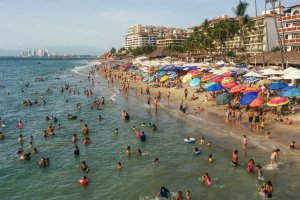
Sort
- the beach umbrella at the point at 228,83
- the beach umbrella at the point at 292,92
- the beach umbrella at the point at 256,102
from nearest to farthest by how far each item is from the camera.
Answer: the beach umbrella at the point at 292,92 < the beach umbrella at the point at 256,102 < the beach umbrella at the point at 228,83

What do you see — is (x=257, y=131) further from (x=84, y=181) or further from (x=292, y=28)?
(x=292, y=28)

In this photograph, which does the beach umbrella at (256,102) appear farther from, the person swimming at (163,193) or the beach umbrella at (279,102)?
the person swimming at (163,193)

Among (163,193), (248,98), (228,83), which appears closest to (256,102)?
(248,98)

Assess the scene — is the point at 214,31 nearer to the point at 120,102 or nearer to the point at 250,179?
the point at 120,102

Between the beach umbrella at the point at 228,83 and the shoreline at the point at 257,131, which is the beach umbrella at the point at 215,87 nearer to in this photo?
the beach umbrella at the point at 228,83

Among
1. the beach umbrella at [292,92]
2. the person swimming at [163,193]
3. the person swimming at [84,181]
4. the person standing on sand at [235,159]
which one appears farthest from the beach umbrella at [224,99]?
the person swimming at [84,181]

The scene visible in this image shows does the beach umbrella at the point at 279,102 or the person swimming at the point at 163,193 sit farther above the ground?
the beach umbrella at the point at 279,102

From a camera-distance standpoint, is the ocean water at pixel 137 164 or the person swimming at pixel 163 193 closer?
the person swimming at pixel 163 193

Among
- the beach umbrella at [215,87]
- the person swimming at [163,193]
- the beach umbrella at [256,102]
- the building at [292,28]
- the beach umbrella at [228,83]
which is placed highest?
the building at [292,28]

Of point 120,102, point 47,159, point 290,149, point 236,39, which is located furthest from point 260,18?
point 47,159

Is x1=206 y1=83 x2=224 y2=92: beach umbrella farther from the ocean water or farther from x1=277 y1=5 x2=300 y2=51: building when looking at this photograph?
x1=277 y1=5 x2=300 y2=51: building

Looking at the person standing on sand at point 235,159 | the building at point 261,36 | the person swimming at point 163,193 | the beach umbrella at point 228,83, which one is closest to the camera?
the person swimming at point 163,193

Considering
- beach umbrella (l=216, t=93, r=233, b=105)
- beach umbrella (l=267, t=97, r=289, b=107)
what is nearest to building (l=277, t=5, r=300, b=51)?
beach umbrella (l=216, t=93, r=233, b=105)

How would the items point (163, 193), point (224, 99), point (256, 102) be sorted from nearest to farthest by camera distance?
point (163, 193) < point (256, 102) < point (224, 99)
